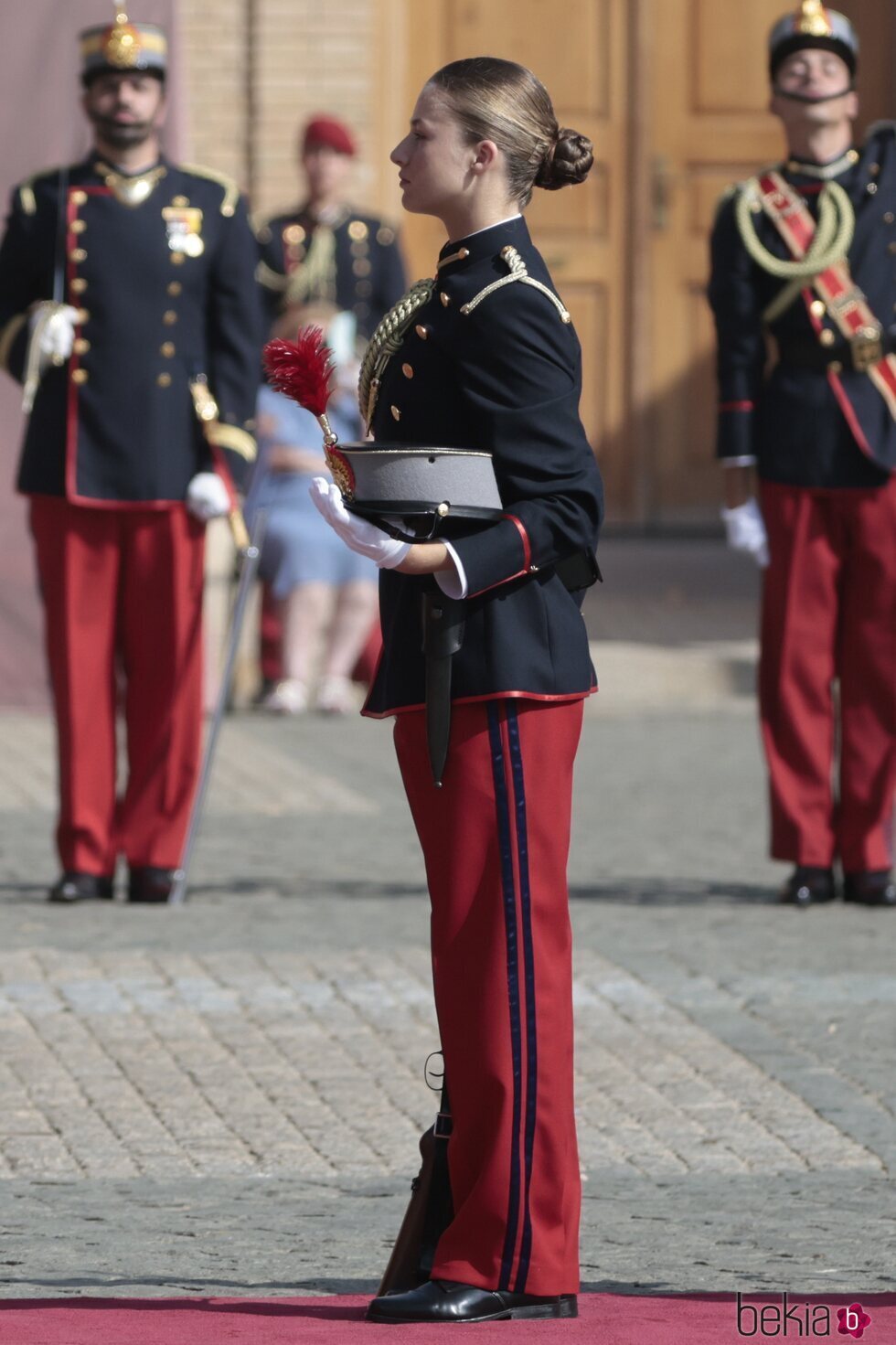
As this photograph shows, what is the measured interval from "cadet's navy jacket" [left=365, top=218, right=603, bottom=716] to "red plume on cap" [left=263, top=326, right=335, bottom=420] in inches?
5.1

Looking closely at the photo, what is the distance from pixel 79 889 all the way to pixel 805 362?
234cm

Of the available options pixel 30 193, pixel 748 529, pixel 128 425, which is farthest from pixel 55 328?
pixel 748 529

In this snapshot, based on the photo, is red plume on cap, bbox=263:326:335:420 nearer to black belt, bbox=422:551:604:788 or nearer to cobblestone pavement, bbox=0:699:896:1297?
black belt, bbox=422:551:604:788

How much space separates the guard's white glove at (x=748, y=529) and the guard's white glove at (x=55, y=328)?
177 centimetres

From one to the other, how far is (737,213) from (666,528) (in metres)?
7.37

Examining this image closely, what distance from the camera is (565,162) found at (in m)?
3.98

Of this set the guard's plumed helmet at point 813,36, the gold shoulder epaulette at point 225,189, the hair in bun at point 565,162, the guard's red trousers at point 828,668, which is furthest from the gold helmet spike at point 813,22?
the hair in bun at point 565,162

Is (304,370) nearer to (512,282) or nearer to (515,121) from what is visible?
(512,282)

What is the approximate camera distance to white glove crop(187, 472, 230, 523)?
731 centimetres

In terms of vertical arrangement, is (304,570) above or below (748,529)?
below

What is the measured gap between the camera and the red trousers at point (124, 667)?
739 centimetres

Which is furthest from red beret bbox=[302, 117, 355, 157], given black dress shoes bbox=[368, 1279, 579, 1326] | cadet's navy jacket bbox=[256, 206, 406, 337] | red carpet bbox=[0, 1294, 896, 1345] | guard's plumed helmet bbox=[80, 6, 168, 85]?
black dress shoes bbox=[368, 1279, 579, 1326]

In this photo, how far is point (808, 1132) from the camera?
5.21 m

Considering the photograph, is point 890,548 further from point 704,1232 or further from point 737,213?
A: point 704,1232
